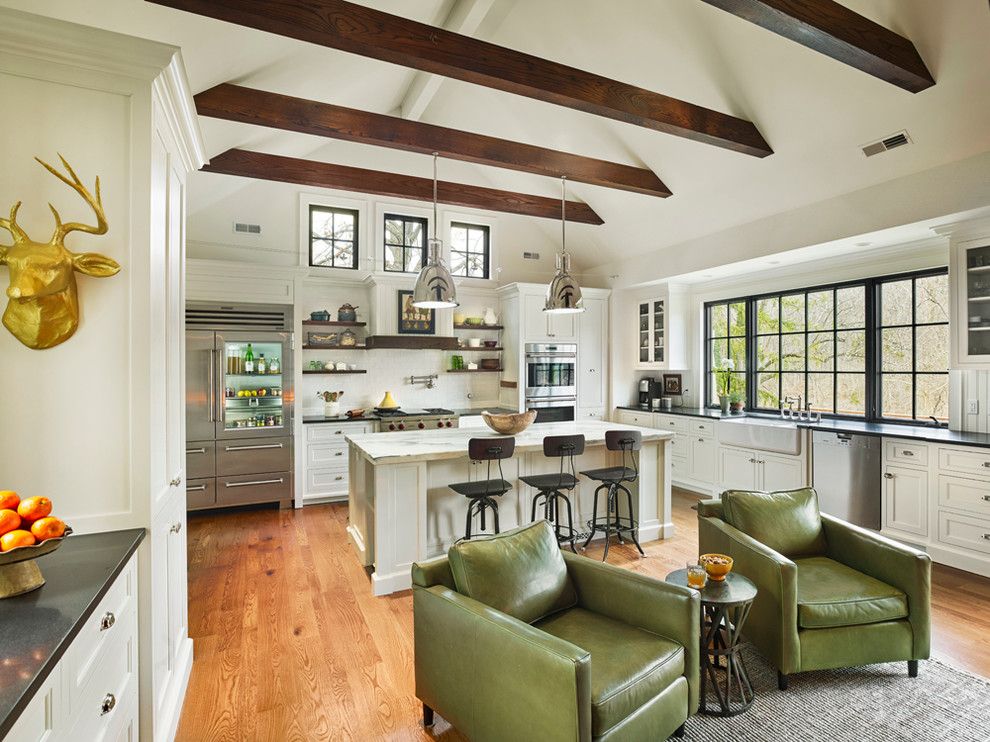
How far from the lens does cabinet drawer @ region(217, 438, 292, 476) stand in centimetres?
519

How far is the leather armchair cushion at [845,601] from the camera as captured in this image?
2.33 meters

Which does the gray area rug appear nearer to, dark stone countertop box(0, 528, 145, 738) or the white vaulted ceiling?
dark stone countertop box(0, 528, 145, 738)

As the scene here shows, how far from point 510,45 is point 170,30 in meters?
3.00

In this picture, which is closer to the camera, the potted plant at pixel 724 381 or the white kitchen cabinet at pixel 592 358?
the potted plant at pixel 724 381

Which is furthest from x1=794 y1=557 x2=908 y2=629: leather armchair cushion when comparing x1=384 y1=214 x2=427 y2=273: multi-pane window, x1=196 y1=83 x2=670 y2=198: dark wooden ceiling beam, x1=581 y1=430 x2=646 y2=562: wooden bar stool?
x1=384 y1=214 x2=427 y2=273: multi-pane window

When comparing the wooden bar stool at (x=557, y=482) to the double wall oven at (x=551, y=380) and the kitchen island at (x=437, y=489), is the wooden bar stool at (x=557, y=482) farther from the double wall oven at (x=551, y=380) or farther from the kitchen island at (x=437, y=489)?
the double wall oven at (x=551, y=380)

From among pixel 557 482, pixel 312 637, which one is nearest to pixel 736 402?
pixel 557 482

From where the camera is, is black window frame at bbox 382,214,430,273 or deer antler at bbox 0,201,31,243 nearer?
deer antler at bbox 0,201,31,243

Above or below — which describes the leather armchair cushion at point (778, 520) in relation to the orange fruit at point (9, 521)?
below

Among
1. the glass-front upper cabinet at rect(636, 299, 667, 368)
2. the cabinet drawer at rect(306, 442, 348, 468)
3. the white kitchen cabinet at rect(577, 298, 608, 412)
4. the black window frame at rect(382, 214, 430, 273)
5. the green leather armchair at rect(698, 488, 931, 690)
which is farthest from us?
the white kitchen cabinet at rect(577, 298, 608, 412)

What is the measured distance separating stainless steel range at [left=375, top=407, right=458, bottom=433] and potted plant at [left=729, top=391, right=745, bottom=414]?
10.3 feet

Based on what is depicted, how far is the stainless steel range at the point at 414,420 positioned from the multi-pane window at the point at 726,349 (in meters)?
3.19


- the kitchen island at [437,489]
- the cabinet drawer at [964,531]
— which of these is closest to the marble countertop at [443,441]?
the kitchen island at [437,489]

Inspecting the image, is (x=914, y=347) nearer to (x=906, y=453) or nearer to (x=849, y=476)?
(x=906, y=453)
